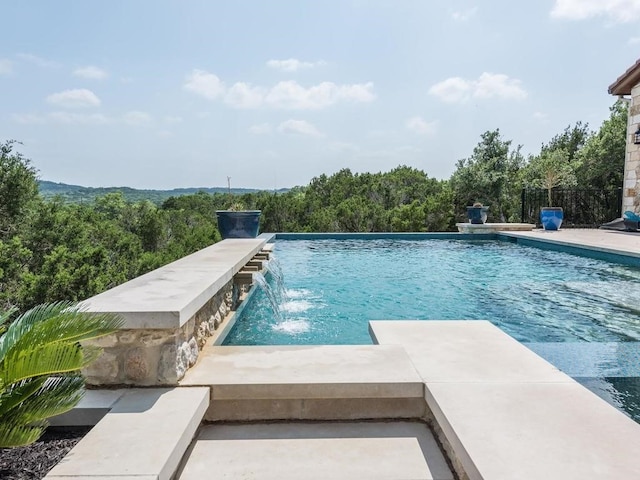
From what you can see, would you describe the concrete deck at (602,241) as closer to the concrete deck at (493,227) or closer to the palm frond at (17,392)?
the concrete deck at (493,227)

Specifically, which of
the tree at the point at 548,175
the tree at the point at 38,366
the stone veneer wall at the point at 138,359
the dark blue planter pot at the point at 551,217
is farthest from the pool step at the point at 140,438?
the tree at the point at 548,175

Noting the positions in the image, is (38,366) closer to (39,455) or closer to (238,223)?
(39,455)

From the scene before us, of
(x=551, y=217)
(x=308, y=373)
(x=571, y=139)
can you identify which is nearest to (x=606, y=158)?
(x=551, y=217)

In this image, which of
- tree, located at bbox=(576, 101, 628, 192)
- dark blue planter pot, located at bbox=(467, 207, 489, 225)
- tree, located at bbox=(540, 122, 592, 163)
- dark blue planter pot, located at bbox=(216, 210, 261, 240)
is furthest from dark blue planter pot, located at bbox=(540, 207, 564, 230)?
tree, located at bbox=(540, 122, 592, 163)

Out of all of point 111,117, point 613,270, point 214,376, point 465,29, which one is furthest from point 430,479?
point 111,117

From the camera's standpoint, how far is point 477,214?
42.9 ft

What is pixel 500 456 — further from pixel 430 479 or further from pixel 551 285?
pixel 551 285

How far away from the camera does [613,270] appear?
24.7 feet

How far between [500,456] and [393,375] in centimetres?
79

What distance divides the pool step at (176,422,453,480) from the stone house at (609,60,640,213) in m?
12.9

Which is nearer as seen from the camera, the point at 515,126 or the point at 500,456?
the point at 500,456

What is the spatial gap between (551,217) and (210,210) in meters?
16.9

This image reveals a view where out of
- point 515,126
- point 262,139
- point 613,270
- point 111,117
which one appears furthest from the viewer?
point 262,139

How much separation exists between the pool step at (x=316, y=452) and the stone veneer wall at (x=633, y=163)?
12.9 metres
